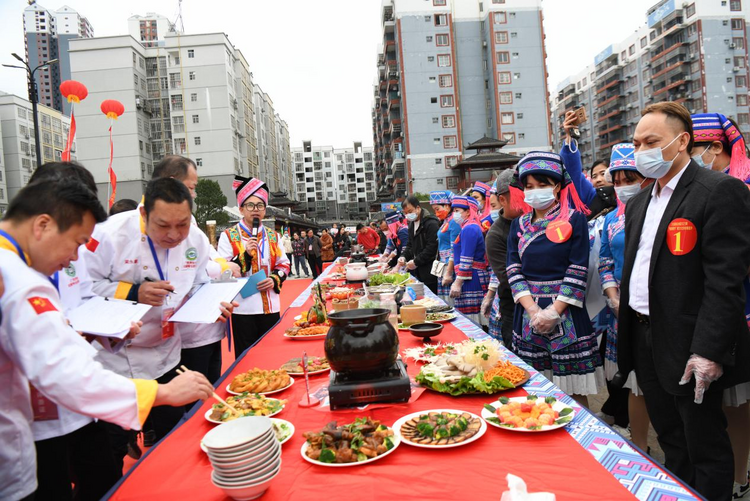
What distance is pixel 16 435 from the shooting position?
4.47 feet

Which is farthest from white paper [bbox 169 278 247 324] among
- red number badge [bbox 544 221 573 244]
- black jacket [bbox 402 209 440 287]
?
black jacket [bbox 402 209 440 287]

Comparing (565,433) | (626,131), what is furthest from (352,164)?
(565,433)

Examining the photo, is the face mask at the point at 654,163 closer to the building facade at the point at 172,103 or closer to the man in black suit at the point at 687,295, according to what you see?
the man in black suit at the point at 687,295

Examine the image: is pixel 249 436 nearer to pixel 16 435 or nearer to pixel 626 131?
pixel 16 435

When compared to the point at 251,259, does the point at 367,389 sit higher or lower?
lower

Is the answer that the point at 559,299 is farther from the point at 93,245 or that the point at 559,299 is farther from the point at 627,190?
the point at 93,245

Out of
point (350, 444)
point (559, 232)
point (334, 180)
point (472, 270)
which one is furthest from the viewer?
point (334, 180)

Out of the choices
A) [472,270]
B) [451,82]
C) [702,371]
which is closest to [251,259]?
[472,270]

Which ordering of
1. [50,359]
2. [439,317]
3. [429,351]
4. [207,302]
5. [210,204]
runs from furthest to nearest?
1. [210,204]
2. [439,317]
3. [207,302]
4. [429,351]
5. [50,359]

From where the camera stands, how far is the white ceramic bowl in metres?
1.21

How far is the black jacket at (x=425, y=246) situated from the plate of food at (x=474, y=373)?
15.3 feet

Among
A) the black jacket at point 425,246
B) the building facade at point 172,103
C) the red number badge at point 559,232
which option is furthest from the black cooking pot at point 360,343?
the building facade at point 172,103

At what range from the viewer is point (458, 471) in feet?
4.37

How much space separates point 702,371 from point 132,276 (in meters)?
2.65
